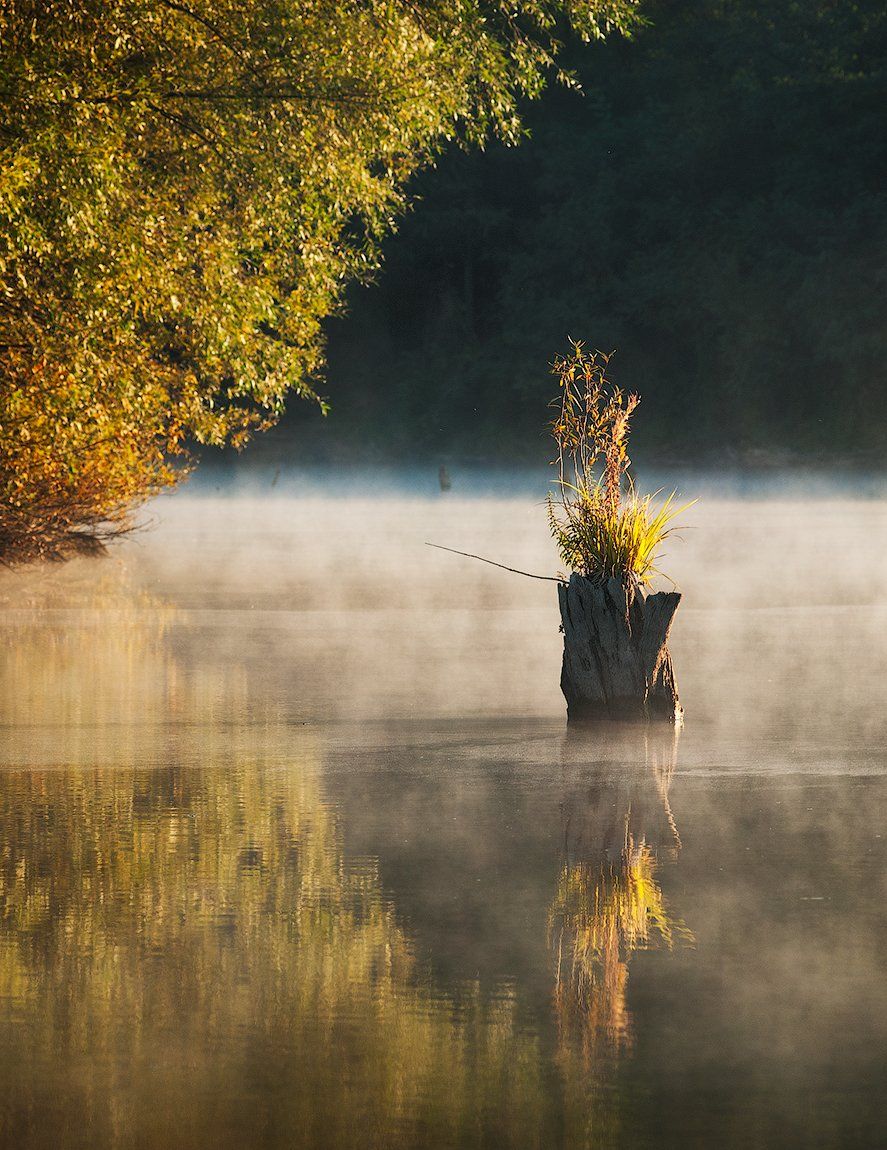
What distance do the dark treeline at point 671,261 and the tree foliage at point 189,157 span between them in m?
51.8

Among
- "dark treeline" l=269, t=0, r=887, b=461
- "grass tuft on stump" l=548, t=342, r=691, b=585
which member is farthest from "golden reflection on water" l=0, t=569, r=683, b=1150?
"dark treeline" l=269, t=0, r=887, b=461

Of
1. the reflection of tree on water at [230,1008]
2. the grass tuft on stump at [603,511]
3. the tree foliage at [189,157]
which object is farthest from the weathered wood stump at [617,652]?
the tree foliage at [189,157]

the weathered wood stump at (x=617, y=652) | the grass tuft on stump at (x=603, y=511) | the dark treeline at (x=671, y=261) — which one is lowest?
the weathered wood stump at (x=617, y=652)

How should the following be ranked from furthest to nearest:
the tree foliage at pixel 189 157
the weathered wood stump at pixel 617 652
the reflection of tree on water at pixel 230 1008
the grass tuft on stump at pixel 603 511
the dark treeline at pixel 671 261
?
the dark treeline at pixel 671 261 → the tree foliage at pixel 189 157 → the grass tuft on stump at pixel 603 511 → the weathered wood stump at pixel 617 652 → the reflection of tree on water at pixel 230 1008

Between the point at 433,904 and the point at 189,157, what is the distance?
12420 mm

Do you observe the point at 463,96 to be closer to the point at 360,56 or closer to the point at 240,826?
the point at 360,56

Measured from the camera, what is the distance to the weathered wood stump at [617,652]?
13.1m

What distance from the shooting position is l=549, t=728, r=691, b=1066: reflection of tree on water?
20.0ft

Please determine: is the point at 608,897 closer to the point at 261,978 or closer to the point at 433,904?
the point at 433,904

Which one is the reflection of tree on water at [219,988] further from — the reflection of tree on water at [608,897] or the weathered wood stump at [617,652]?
the weathered wood stump at [617,652]

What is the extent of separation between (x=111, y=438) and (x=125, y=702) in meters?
9.21

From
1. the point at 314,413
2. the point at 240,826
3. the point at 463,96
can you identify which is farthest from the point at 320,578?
the point at 314,413

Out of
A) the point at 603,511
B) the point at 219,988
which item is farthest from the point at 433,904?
the point at 603,511

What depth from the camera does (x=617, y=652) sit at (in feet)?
43.2
